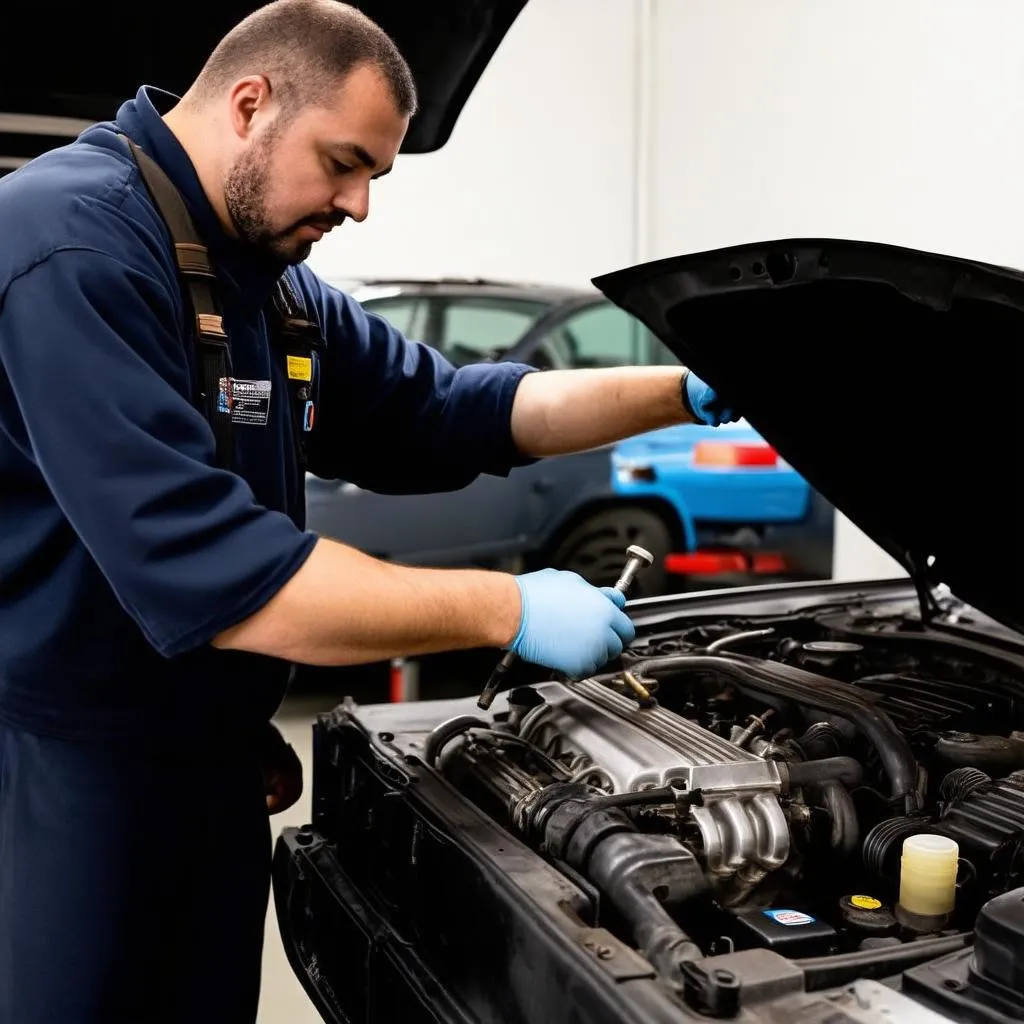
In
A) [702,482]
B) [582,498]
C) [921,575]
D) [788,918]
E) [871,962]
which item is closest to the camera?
[871,962]

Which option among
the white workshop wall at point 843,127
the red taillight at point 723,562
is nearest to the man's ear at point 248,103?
the red taillight at point 723,562

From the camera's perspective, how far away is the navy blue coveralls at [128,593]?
1312mm

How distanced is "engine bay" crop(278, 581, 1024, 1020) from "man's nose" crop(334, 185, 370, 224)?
0.78 m

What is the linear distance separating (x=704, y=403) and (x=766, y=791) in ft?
2.37

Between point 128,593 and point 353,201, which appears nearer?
point 128,593

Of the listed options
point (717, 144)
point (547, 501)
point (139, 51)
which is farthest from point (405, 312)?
point (717, 144)

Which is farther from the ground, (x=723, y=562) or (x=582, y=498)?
(x=582, y=498)

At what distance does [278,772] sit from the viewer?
199 centimetres

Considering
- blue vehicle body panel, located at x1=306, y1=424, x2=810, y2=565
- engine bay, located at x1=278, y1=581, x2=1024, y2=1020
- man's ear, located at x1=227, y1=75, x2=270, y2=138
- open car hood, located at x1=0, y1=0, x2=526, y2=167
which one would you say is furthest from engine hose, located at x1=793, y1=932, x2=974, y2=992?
blue vehicle body panel, located at x1=306, y1=424, x2=810, y2=565

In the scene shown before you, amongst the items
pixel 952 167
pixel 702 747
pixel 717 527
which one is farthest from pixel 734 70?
pixel 702 747

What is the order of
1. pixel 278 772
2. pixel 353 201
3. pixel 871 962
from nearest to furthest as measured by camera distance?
pixel 871 962 < pixel 353 201 < pixel 278 772

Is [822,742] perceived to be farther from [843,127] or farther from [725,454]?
[843,127]

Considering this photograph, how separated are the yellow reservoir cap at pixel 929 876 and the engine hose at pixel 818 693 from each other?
22 centimetres

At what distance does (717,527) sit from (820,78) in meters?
2.57
